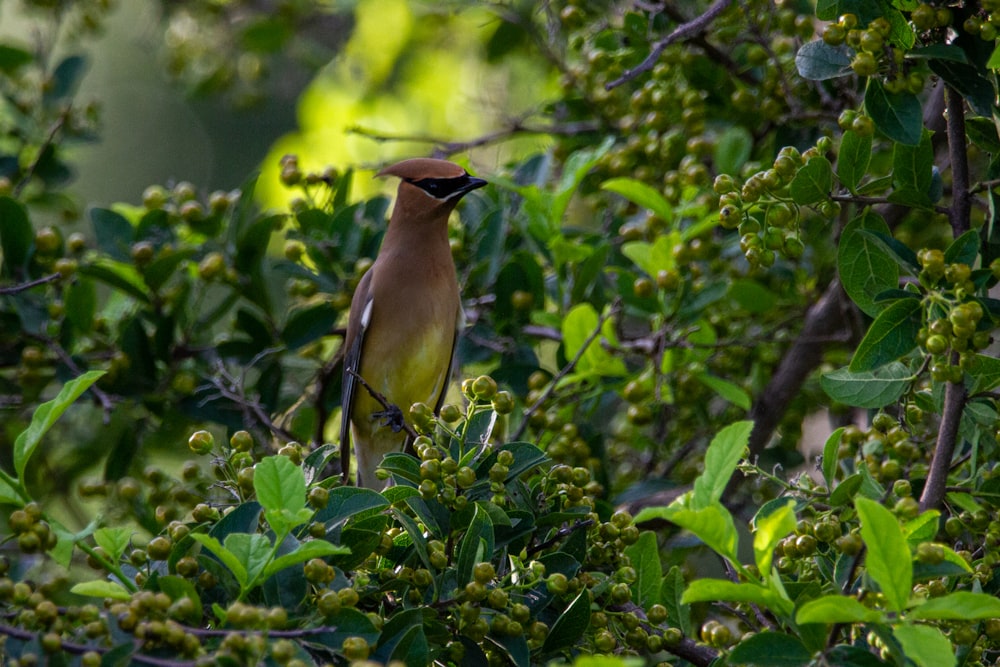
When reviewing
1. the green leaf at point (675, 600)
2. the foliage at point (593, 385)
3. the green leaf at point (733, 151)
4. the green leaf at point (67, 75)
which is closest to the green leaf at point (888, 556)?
the foliage at point (593, 385)

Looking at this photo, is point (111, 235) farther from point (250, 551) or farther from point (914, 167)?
point (914, 167)

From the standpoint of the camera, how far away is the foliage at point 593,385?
1840 mm

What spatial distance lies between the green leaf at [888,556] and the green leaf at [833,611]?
0.19 feet

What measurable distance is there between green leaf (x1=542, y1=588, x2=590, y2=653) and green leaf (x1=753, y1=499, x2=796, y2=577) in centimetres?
38

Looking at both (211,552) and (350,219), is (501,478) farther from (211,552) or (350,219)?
(350,219)

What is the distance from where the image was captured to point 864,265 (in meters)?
2.41

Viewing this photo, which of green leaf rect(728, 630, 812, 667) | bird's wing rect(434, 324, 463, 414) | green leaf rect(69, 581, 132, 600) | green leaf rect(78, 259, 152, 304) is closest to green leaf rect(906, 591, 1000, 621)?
green leaf rect(728, 630, 812, 667)

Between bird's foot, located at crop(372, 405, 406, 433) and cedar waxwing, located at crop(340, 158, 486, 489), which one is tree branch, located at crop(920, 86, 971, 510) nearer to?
bird's foot, located at crop(372, 405, 406, 433)

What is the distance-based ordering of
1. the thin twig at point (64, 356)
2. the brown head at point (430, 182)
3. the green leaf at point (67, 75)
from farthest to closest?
the green leaf at point (67, 75), the brown head at point (430, 182), the thin twig at point (64, 356)

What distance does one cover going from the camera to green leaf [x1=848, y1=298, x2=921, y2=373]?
2.26m

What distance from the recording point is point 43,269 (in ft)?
12.1

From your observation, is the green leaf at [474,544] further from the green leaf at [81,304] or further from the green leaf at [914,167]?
the green leaf at [81,304]

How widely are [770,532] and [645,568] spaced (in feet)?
2.12

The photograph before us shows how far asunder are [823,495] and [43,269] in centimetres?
264
